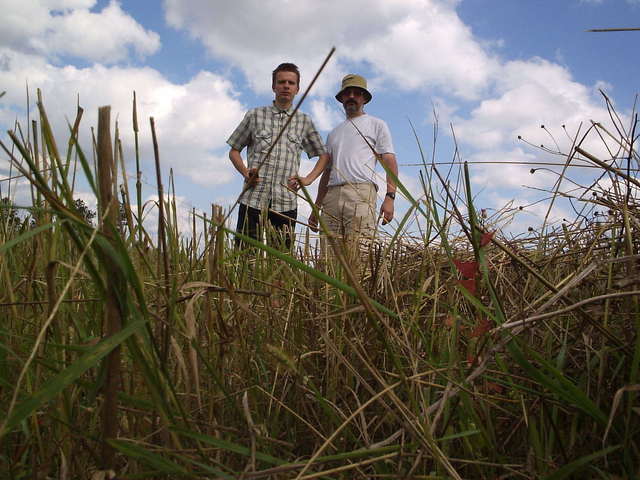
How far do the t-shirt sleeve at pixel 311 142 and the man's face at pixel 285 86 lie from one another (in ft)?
1.09

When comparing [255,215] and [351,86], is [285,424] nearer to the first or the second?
[255,215]

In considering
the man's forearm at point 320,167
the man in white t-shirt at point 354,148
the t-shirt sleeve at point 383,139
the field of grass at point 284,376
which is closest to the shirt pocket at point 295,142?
the man's forearm at point 320,167

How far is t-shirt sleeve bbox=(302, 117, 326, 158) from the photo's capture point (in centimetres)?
503

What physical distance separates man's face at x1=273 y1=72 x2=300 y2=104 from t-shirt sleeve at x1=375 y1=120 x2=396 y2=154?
32.7 inches

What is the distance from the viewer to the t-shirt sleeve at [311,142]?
5.03 m

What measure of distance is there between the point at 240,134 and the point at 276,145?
36cm

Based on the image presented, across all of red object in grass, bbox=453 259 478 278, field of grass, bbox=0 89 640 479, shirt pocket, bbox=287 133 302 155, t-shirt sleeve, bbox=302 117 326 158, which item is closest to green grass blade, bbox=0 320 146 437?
field of grass, bbox=0 89 640 479

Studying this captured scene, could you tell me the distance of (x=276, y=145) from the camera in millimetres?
4652

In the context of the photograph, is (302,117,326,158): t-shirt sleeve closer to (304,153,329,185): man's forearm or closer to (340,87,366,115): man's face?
(304,153,329,185): man's forearm

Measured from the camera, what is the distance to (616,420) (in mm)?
899

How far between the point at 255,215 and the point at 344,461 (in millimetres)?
3709

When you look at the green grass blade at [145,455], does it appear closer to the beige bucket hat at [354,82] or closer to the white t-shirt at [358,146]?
the white t-shirt at [358,146]

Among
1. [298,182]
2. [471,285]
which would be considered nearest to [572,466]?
[471,285]

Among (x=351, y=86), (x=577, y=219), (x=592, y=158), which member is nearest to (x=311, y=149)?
(x=351, y=86)
